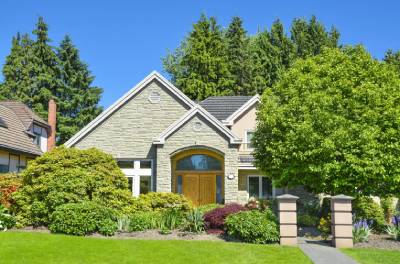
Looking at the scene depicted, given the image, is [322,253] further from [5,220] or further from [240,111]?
[240,111]

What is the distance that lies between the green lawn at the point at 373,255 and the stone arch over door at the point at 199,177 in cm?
1179

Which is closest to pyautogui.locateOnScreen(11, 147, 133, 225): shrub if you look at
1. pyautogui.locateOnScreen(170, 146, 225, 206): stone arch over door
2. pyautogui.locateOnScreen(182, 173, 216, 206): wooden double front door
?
pyautogui.locateOnScreen(170, 146, 225, 206): stone arch over door

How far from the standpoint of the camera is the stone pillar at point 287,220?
1436cm

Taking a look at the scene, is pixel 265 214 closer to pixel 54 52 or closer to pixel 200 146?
pixel 200 146

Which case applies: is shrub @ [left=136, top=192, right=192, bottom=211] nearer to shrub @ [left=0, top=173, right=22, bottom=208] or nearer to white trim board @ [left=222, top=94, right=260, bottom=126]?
shrub @ [left=0, top=173, right=22, bottom=208]

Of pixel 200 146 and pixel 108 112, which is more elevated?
pixel 108 112

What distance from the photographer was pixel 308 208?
24.0 meters

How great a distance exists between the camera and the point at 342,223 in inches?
564

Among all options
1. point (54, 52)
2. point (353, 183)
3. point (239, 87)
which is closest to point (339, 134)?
point (353, 183)

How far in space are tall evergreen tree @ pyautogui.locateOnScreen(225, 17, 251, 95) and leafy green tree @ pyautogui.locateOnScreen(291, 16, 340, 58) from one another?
17.7 feet

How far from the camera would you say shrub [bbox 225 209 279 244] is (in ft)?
47.5

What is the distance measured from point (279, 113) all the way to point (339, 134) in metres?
2.57

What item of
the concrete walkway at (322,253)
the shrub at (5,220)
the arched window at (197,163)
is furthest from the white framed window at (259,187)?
the shrub at (5,220)

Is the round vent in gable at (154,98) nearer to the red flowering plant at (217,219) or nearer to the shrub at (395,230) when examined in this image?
the red flowering plant at (217,219)
